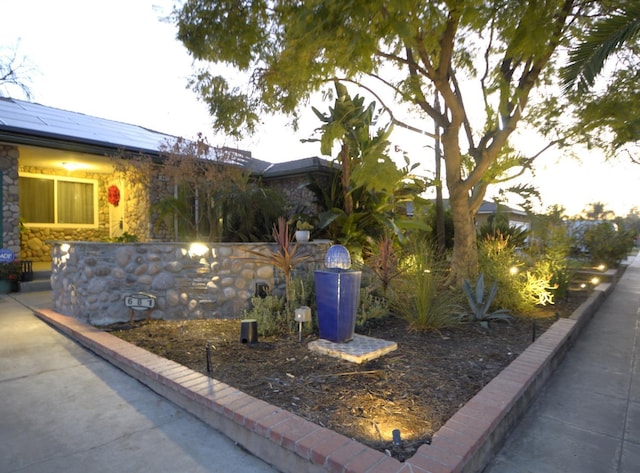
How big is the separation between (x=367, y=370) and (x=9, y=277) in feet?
26.4

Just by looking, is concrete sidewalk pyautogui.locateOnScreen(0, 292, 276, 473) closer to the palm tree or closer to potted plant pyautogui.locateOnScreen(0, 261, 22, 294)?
potted plant pyautogui.locateOnScreen(0, 261, 22, 294)

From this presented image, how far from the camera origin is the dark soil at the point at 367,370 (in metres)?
2.75

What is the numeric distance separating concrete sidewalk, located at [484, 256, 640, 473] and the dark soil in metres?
0.45

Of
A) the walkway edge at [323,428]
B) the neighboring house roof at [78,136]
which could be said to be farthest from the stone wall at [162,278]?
the neighboring house roof at [78,136]

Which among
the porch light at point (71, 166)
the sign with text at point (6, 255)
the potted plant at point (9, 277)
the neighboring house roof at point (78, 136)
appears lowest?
the potted plant at point (9, 277)

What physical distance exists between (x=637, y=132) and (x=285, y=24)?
755 centimetres

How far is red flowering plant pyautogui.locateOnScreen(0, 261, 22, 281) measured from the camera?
7812 millimetres

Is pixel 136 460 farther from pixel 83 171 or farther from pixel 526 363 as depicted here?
pixel 83 171

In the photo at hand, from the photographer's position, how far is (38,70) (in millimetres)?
16109

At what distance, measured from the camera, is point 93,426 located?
2.80m

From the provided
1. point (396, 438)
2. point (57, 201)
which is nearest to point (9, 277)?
point (57, 201)

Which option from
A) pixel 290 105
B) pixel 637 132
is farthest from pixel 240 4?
pixel 637 132

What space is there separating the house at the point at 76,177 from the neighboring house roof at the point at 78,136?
0.06ft

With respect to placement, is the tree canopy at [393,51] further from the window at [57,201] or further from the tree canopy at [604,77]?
the window at [57,201]
